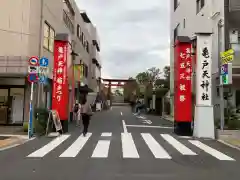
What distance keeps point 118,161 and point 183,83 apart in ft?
30.4

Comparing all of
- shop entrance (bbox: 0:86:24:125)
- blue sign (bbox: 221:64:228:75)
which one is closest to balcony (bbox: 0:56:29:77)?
shop entrance (bbox: 0:86:24:125)

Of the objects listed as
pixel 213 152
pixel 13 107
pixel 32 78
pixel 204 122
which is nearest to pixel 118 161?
pixel 213 152

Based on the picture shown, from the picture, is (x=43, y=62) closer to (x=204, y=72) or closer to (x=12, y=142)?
(x=12, y=142)

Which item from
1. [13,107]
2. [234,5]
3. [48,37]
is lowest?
[13,107]

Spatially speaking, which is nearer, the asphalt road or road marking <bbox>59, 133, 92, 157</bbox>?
the asphalt road

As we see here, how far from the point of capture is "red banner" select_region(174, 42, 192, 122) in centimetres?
1781

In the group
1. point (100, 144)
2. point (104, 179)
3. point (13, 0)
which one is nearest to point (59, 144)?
point (100, 144)

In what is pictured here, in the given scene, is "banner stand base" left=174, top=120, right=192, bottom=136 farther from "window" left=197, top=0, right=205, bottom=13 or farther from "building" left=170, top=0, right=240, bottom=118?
"window" left=197, top=0, right=205, bottom=13

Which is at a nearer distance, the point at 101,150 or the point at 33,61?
the point at 101,150

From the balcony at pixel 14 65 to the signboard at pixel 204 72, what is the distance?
9.23 metres

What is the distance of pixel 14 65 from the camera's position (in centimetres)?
1911

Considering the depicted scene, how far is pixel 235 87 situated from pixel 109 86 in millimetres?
58952

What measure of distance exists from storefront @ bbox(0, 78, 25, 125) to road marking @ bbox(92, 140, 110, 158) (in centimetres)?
882

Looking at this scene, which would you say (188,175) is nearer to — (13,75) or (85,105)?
(85,105)
